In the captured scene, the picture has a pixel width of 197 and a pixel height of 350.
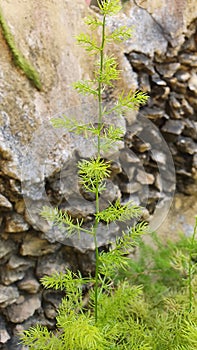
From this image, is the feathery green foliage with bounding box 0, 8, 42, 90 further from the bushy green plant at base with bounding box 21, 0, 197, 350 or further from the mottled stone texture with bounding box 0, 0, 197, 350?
the bushy green plant at base with bounding box 21, 0, 197, 350

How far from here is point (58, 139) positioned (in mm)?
1188

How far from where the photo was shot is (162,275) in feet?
4.56

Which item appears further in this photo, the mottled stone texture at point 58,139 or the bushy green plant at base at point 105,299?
the mottled stone texture at point 58,139

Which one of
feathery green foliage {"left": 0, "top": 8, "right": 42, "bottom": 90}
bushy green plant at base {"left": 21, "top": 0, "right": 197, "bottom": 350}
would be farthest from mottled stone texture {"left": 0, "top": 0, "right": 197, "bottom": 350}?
bushy green plant at base {"left": 21, "top": 0, "right": 197, "bottom": 350}

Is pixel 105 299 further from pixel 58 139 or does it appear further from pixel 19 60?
pixel 19 60

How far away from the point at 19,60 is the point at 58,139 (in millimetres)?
221

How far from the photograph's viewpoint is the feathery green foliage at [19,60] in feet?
3.57

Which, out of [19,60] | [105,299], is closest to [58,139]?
[19,60]

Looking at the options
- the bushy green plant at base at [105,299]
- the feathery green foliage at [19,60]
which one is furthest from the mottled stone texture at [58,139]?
the bushy green plant at base at [105,299]

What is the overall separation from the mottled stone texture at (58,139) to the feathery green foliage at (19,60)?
14mm

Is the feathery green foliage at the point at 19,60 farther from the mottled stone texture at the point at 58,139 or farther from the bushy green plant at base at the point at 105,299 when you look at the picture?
the bushy green plant at base at the point at 105,299

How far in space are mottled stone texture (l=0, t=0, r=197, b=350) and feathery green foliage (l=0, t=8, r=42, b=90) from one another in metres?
0.01

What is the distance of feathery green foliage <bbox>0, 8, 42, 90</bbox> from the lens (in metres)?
1.09

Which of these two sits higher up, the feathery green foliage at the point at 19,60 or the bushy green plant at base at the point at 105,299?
the feathery green foliage at the point at 19,60
